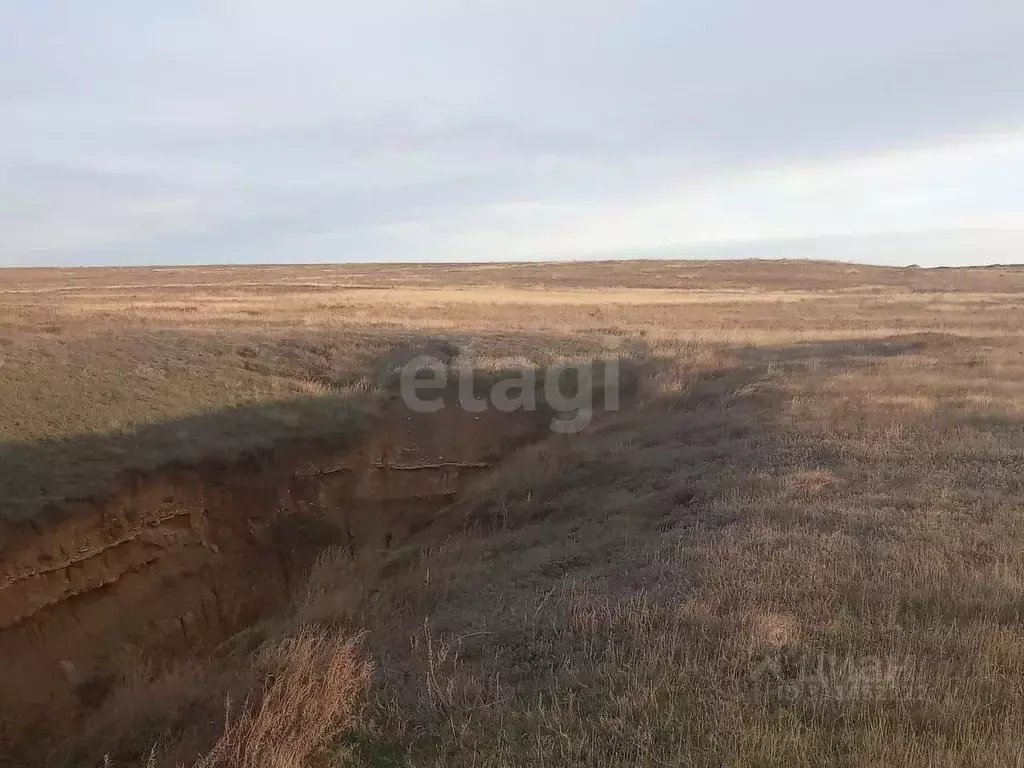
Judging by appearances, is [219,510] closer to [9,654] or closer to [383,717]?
[9,654]

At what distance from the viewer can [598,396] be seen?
20938 mm

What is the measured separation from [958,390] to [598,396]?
8.58 metres

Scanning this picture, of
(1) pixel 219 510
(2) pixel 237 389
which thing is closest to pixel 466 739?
(1) pixel 219 510

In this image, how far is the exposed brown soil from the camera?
10.3 meters

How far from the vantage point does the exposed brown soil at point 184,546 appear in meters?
10.3
